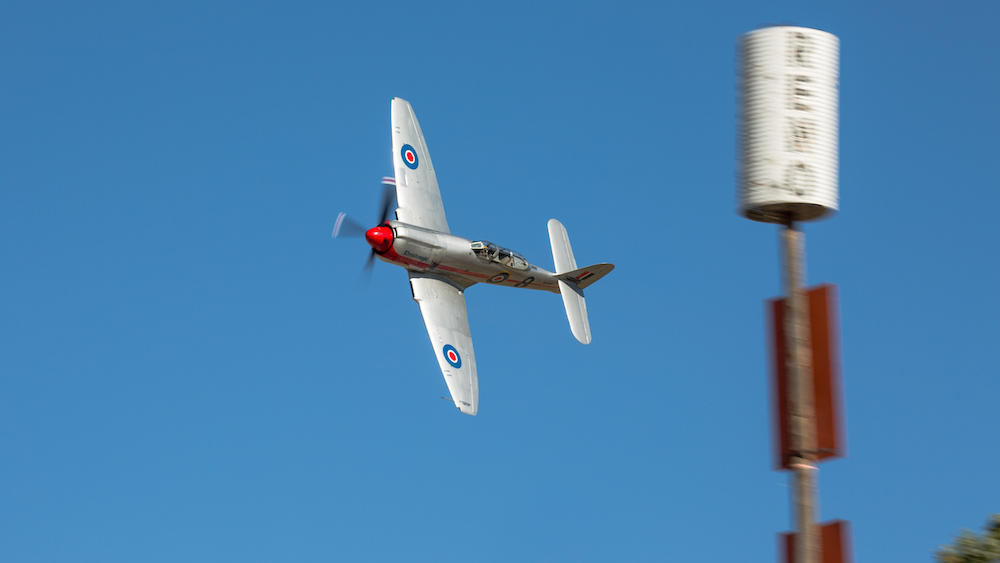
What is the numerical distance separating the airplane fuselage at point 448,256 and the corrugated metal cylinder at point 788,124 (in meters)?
21.7

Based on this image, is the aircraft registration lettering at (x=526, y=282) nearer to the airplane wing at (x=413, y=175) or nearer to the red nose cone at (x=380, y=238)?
the airplane wing at (x=413, y=175)

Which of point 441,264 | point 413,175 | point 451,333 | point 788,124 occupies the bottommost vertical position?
point 788,124

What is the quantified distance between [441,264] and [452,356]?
10.2 ft

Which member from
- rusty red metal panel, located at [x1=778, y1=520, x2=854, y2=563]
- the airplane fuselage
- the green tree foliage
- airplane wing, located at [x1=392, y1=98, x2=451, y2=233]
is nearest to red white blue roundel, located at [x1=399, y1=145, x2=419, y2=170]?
airplane wing, located at [x1=392, y1=98, x2=451, y2=233]

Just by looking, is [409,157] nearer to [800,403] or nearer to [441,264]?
[441,264]

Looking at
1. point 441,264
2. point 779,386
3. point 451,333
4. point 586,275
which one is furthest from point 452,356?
point 779,386

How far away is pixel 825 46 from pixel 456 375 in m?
22.9

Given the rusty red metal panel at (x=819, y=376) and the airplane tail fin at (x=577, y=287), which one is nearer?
the rusty red metal panel at (x=819, y=376)

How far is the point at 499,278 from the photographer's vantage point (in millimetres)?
36906

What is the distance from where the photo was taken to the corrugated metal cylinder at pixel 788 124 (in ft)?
38.7

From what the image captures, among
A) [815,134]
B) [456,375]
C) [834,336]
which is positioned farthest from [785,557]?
[456,375]

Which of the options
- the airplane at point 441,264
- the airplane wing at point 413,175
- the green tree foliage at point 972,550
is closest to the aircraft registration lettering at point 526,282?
the airplane at point 441,264

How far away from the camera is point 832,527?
415 inches

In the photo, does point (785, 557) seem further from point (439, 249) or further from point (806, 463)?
point (439, 249)
